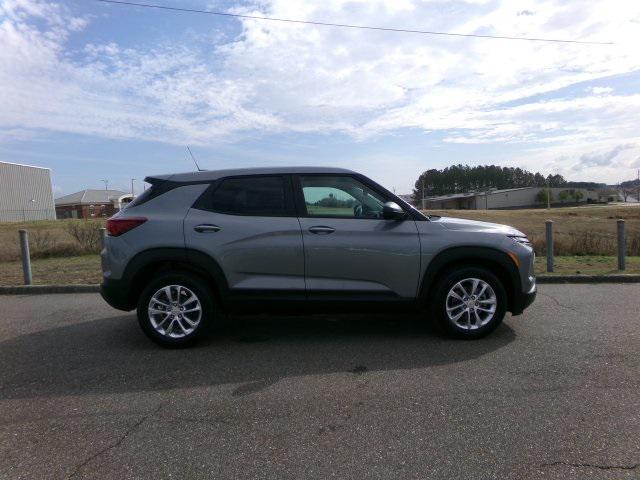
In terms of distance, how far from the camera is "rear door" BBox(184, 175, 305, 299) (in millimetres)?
4988

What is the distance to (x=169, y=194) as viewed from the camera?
203 inches

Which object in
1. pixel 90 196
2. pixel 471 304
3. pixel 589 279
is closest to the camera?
pixel 471 304

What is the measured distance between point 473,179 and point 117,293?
170m

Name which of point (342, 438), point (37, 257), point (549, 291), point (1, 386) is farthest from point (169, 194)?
point (37, 257)

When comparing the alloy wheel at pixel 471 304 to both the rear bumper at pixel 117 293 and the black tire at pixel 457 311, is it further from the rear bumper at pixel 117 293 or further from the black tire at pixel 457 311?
the rear bumper at pixel 117 293

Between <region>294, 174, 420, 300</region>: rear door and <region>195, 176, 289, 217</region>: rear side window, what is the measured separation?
24 cm

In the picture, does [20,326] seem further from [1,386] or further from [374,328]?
[374,328]

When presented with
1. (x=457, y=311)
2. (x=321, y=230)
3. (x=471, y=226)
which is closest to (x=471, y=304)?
(x=457, y=311)

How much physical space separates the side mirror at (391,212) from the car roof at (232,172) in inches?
22.9

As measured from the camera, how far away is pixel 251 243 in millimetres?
4988

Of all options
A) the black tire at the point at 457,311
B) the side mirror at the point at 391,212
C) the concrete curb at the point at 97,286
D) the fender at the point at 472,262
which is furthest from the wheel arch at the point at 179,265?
the concrete curb at the point at 97,286

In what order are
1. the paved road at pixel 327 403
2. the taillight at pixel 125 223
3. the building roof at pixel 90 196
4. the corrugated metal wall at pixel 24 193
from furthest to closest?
the building roof at pixel 90 196 → the corrugated metal wall at pixel 24 193 → the taillight at pixel 125 223 → the paved road at pixel 327 403

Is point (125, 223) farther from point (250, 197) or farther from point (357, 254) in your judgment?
point (357, 254)

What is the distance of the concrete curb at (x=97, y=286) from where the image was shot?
8539 millimetres
